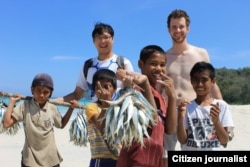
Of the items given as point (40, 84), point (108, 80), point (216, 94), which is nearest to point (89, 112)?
point (108, 80)

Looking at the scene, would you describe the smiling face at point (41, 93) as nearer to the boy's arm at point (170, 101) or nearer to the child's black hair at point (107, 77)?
the child's black hair at point (107, 77)

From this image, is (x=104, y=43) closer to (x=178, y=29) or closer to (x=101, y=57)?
(x=101, y=57)

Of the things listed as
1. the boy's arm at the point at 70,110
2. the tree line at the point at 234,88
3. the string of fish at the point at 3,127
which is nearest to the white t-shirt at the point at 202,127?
the boy's arm at the point at 70,110

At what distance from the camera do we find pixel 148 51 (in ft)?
10.6

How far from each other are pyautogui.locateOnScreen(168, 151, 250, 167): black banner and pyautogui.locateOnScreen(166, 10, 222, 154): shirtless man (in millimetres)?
1001

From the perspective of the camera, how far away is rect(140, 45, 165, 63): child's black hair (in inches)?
127

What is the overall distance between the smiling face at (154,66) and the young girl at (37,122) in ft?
4.03

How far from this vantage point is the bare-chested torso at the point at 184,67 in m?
4.43

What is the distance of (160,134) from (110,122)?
56 cm

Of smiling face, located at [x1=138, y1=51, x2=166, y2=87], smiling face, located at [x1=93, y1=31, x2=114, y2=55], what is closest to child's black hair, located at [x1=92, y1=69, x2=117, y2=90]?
smiling face, located at [x1=138, y1=51, x2=166, y2=87]

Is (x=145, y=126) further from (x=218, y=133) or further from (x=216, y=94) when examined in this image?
(x=216, y=94)

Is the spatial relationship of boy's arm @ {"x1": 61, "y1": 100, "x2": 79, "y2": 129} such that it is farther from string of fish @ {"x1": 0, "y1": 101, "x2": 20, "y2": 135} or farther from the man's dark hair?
the man's dark hair

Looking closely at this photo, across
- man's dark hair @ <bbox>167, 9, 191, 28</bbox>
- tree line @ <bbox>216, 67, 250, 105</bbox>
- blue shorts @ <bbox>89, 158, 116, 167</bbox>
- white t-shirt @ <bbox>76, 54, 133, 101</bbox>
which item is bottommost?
blue shorts @ <bbox>89, 158, 116, 167</bbox>

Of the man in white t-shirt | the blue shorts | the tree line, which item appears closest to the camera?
the blue shorts
